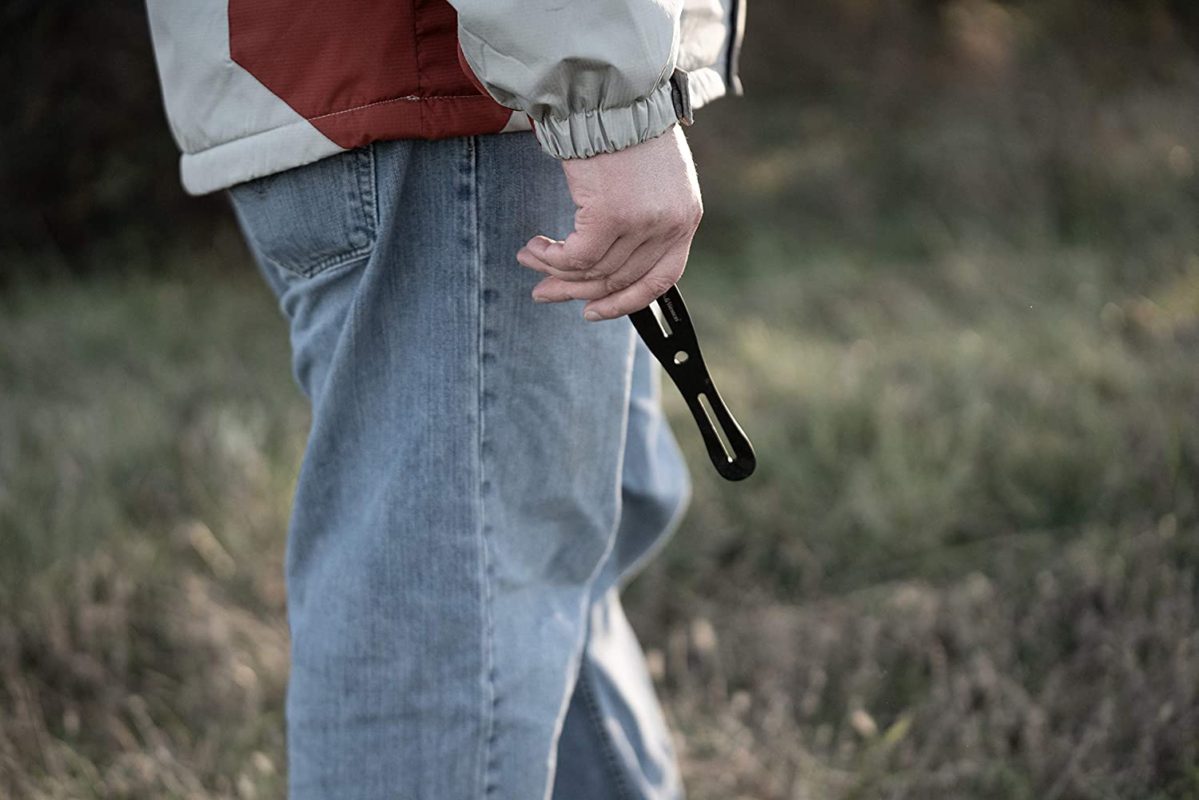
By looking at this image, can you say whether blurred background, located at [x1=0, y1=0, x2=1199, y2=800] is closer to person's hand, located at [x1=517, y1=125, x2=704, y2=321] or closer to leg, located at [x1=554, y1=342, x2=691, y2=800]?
leg, located at [x1=554, y1=342, x2=691, y2=800]

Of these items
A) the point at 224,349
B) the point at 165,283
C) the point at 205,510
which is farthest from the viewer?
the point at 165,283

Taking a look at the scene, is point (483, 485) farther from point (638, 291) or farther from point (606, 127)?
point (606, 127)

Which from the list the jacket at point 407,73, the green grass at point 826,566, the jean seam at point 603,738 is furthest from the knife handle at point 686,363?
the green grass at point 826,566

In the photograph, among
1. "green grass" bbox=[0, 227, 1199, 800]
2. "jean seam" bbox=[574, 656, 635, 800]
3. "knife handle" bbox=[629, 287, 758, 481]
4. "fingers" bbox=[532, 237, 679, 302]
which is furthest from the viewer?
"green grass" bbox=[0, 227, 1199, 800]

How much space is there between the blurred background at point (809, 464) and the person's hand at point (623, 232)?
102cm

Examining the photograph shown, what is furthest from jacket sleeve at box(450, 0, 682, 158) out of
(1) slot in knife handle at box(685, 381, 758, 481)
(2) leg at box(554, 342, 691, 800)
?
(2) leg at box(554, 342, 691, 800)

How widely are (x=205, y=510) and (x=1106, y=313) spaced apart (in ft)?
8.38

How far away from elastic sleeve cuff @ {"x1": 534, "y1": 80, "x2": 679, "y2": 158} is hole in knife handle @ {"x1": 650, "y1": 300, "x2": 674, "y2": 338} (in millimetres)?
225

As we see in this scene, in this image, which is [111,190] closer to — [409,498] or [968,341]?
[968,341]

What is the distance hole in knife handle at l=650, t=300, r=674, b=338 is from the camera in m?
1.13

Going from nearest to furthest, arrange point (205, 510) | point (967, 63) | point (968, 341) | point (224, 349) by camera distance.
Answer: point (205, 510)
point (968, 341)
point (224, 349)
point (967, 63)

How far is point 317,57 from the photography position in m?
0.99

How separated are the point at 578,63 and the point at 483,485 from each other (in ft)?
1.38

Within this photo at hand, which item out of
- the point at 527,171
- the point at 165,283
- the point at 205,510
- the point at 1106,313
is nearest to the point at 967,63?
the point at 1106,313
